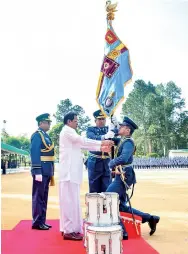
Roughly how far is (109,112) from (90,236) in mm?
1774

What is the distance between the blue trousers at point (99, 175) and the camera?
4051 millimetres

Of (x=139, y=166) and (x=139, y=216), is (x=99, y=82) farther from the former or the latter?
(x=139, y=166)

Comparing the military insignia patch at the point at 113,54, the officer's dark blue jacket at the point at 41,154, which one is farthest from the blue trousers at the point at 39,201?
the military insignia patch at the point at 113,54

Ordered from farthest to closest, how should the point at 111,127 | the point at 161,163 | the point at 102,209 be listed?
the point at 161,163, the point at 111,127, the point at 102,209

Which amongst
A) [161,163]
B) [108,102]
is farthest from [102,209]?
[161,163]

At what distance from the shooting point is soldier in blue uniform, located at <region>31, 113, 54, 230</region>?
12.6 ft

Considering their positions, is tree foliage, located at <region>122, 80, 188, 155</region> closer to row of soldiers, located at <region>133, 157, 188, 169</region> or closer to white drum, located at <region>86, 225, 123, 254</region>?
row of soldiers, located at <region>133, 157, 188, 169</region>

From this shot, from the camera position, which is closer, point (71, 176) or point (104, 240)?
point (104, 240)

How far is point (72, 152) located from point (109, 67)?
1.30m

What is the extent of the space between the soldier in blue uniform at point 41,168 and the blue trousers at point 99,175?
1.59 feet

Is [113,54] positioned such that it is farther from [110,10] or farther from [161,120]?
[161,120]

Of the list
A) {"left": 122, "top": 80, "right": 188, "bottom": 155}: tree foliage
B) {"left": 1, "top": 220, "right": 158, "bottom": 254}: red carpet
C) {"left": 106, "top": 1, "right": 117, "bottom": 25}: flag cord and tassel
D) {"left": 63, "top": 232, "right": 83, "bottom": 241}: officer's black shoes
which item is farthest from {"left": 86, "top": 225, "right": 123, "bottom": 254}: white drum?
{"left": 122, "top": 80, "right": 188, "bottom": 155}: tree foliage

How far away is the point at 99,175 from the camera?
4.06 m

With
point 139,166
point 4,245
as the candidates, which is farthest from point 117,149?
point 139,166
